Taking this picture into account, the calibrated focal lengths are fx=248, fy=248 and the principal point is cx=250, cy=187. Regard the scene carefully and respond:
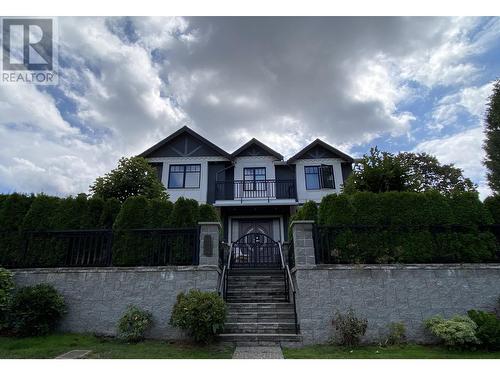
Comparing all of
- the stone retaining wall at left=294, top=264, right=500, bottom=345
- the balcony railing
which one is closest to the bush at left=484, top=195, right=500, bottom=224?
the stone retaining wall at left=294, top=264, right=500, bottom=345

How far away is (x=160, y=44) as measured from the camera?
30.6 ft

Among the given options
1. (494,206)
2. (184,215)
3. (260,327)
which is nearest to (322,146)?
(494,206)

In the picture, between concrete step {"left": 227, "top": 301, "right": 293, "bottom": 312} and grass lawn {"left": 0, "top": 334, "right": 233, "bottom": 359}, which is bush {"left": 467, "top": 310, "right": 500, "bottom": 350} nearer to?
concrete step {"left": 227, "top": 301, "right": 293, "bottom": 312}

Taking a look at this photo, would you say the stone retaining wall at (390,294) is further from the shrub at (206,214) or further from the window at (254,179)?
the window at (254,179)

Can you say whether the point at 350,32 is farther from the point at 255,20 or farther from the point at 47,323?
the point at 47,323

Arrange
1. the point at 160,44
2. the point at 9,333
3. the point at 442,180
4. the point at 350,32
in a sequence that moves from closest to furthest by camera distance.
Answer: the point at 9,333, the point at 350,32, the point at 160,44, the point at 442,180

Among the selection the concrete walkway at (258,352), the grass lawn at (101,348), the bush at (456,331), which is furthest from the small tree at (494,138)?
the grass lawn at (101,348)

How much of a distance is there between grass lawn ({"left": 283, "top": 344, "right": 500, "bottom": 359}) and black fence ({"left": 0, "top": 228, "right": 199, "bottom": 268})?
346 cm

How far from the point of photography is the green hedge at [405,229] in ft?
21.8

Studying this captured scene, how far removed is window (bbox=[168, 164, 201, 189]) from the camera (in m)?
16.5

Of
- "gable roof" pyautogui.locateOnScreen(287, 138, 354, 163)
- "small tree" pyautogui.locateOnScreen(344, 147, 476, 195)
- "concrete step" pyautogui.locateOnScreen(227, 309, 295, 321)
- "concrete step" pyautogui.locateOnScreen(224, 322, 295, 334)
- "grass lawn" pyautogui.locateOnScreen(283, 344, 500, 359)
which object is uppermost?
"gable roof" pyautogui.locateOnScreen(287, 138, 354, 163)

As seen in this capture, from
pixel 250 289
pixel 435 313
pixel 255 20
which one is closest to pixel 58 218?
pixel 250 289

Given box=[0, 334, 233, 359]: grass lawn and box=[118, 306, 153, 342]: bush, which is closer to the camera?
box=[0, 334, 233, 359]: grass lawn

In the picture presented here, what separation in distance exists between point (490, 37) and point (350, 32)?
13.5 feet
